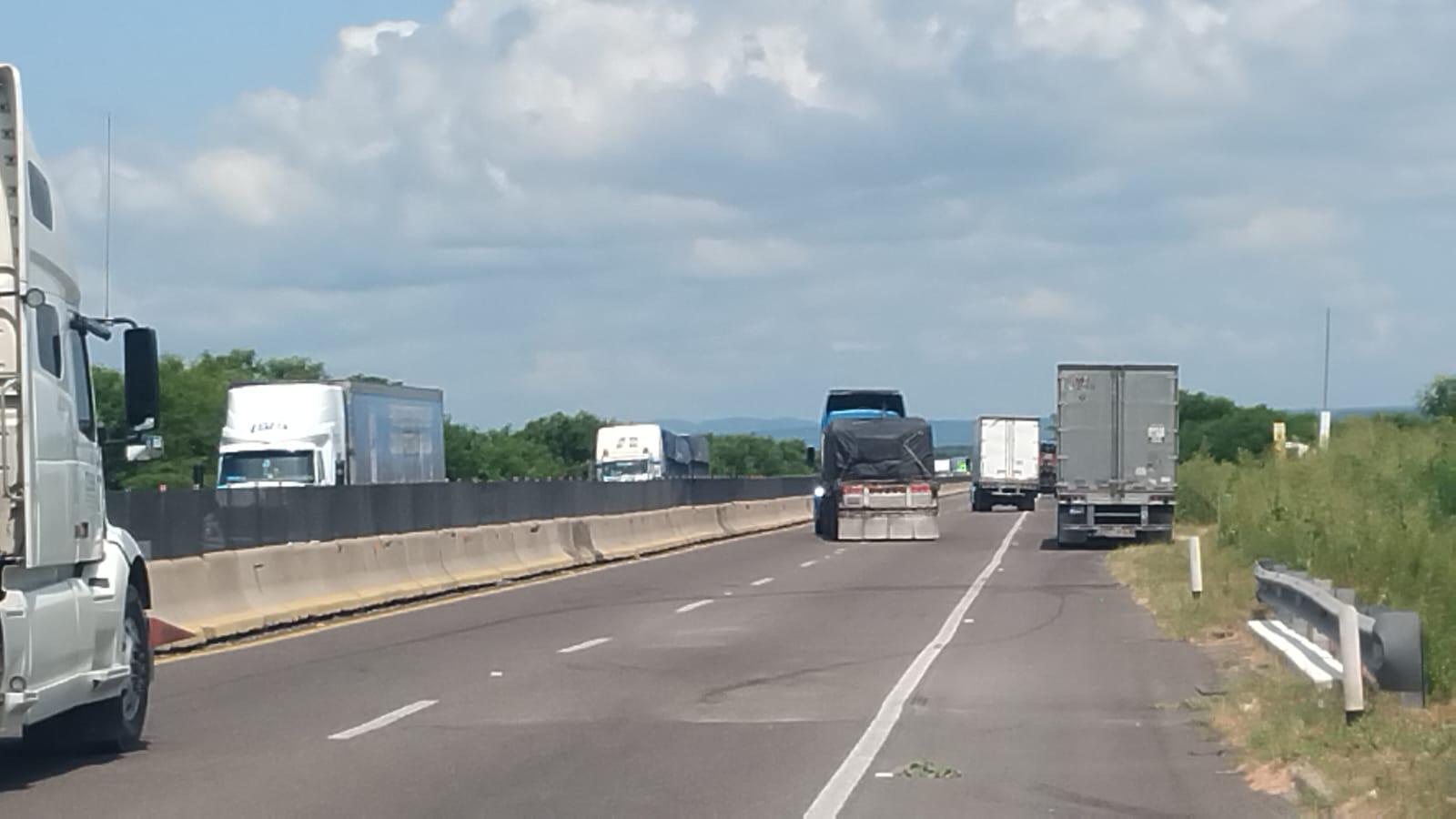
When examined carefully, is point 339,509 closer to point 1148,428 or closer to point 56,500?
point 1148,428

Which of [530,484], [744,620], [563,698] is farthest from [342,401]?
[563,698]

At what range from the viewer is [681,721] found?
1438 centimetres

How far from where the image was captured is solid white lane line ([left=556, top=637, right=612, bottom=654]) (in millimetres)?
19875

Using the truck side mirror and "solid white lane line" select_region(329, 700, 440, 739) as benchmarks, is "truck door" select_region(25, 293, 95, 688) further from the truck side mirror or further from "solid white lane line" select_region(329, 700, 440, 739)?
"solid white lane line" select_region(329, 700, 440, 739)

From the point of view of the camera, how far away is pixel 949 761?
1228cm

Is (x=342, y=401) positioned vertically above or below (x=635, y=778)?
above

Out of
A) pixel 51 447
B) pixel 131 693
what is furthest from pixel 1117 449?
pixel 51 447

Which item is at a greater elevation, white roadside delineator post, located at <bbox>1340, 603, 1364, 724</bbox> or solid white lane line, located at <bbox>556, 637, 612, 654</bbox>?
white roadside delineator post, located at <bbox>1340, 603, 1364, 724</bbox>

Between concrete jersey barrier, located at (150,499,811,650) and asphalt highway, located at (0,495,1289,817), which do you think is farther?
concrete jersey barrier, located at (150,499,811,650)

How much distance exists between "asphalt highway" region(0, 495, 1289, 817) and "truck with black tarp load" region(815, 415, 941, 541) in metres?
21.7

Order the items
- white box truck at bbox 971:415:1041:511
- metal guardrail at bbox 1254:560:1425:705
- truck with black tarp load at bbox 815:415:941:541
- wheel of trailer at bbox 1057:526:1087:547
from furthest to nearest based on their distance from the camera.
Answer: white box truck at bbox 971:415:1041:511 → truck with black tarp load at bbox 815:415:941:541 → wheel of trailer at bbox 1057:526:1087:547 → metal guardrail at bbox 1254:560:1425:705

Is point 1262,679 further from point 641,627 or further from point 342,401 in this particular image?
point 342,401

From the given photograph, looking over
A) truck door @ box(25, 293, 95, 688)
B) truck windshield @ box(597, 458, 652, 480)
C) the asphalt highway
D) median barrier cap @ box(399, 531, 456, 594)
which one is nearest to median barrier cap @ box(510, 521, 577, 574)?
median barrier cap @ box(399, 531, 456, 594)

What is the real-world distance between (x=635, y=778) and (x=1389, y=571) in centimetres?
836
